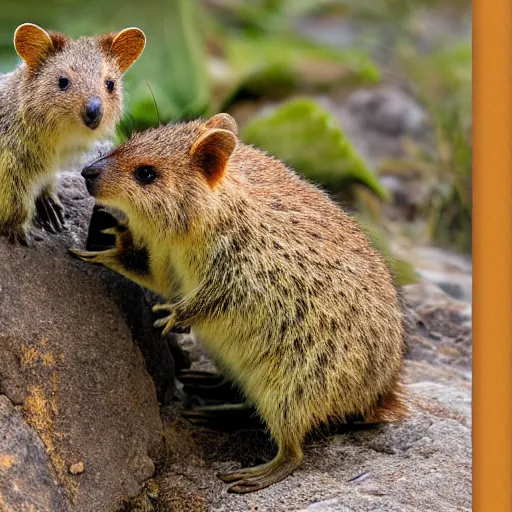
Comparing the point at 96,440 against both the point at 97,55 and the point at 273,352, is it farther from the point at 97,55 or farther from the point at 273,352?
the point at 97,55

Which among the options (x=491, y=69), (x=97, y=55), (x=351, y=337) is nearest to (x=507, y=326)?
(x=491, y=69)

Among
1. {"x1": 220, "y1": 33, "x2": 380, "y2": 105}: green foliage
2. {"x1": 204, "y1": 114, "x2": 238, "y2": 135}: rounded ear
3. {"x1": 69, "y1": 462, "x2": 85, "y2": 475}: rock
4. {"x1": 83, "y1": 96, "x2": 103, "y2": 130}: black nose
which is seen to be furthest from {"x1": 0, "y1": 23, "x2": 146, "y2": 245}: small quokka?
{"x1": 220, "y1": 33, "x2": 380, "y2": 105}: green foliage

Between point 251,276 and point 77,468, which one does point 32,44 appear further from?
point 77,468

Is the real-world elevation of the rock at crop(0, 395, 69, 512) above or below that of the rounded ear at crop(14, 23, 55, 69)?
below

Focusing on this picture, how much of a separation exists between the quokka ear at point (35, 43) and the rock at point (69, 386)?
0.76 m

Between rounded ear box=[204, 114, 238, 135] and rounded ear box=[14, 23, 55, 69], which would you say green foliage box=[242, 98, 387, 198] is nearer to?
rounded ear box=[204, 114, 238, 135]

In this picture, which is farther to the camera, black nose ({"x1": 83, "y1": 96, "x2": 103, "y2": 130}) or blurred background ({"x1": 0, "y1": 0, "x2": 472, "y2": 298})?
blurred background ({"x1": 0, "y1": 0, "x2": 472, "y2": 298})

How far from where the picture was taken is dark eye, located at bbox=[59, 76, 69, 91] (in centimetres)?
380

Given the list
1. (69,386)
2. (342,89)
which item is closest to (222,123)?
(69,386)

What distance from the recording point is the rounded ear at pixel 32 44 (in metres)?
3.80

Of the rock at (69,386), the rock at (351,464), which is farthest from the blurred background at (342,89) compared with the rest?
the rock at (351,464)

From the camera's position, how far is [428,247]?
25.8 ft

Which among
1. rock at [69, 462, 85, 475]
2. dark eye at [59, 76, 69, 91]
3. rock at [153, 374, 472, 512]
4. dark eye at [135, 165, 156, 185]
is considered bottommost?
rock at [153, 374, 472, 512]

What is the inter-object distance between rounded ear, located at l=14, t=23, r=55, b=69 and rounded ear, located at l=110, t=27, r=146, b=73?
28 centimetres
